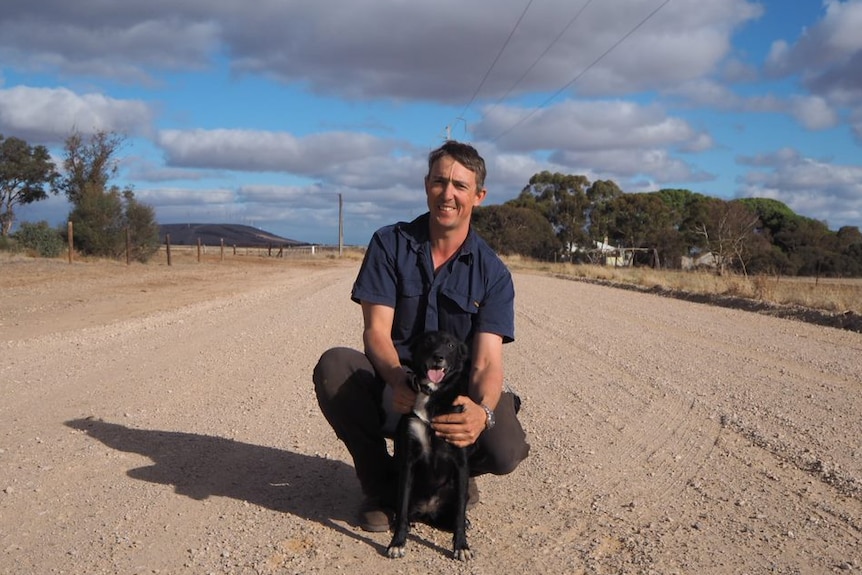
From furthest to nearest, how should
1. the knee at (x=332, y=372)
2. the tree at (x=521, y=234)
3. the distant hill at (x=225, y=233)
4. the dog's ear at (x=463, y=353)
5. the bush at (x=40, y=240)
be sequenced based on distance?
the distant hill at (x=225, y=233) → the tree at (x=521, y=234) → the bush at (x=40, y=240) → the knee at (x=332, y=372) → the dog's ear at (x=463, y=353)

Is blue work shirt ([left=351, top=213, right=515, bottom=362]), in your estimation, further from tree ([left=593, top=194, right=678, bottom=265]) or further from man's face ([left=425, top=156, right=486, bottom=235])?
tree ([left=593, top=194, right=678, bottom=265])

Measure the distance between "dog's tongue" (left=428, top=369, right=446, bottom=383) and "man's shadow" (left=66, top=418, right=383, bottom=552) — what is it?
34.0 inches

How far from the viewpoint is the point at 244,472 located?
194 inches

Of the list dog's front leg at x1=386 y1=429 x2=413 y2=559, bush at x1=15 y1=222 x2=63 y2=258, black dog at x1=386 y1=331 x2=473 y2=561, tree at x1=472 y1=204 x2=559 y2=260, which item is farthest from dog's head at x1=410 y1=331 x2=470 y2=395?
tree at x1=472 y1=204 x2=559 y2=260

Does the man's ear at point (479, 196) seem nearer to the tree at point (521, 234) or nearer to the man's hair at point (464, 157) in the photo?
the man's hair at point (464, 157)

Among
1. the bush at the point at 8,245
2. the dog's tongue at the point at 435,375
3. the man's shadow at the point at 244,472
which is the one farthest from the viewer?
the bush at the point at 8,245

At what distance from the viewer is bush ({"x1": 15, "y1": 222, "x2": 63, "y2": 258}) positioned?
1438 inches

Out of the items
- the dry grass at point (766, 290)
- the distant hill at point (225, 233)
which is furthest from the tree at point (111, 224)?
the distant hill at point (225, 233)

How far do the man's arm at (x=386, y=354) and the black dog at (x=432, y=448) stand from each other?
0.19 ft

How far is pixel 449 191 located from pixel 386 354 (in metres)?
0.85

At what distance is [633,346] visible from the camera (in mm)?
11117

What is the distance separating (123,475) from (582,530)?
2.56 meters

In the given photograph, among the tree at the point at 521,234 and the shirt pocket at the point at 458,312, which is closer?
the shirt pocket at the point at 458,312

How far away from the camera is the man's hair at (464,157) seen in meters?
4.18
